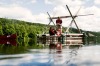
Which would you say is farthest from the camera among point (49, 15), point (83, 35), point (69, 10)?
point (49, 15)

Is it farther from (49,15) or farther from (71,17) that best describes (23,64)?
(49,15)

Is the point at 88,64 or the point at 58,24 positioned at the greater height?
the point at 58,24

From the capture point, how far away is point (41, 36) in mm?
168000

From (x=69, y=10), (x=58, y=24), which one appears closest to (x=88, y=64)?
(x=58, y=24)

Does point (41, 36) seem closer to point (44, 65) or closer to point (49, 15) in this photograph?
point (49, 15)

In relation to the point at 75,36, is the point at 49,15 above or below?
above

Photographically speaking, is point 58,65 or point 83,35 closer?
point 58,65

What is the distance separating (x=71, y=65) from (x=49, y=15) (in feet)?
492

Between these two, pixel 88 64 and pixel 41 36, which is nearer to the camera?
pixel 88 64

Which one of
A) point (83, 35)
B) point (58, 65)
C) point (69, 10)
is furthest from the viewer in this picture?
point (69, 10)

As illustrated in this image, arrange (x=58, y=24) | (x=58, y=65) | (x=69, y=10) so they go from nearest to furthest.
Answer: (x=58, y=65) → (x=58, y=24) → (x=69, y=10)

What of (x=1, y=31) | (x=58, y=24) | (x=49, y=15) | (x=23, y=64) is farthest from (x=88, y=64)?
(x=1, y=31)

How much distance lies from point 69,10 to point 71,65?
138 m

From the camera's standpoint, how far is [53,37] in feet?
494
